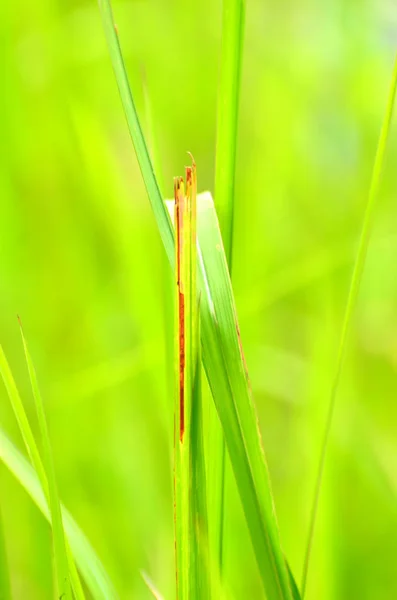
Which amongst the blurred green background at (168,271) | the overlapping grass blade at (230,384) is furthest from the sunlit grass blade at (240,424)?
the blurred green background at (168,271)

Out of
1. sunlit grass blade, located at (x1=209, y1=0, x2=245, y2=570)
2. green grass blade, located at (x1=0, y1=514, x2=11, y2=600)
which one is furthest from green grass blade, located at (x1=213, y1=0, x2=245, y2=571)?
green grass blade, located at (x1=0, y1=514, x2=11, y2=600)

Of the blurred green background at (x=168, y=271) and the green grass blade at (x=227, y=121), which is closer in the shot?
the green grass blade at (x=227, y=121)

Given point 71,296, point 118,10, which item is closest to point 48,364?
point 71,296

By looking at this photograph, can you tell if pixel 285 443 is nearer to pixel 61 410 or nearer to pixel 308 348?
pixel 308 348

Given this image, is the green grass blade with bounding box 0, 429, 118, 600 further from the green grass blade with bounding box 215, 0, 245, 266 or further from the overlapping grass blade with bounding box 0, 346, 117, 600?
the green grass blade with bounding box 215, 0, 245, 266

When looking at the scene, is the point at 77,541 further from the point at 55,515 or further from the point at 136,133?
the point at 136,133

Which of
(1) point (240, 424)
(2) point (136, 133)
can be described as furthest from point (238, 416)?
(2) point (136, 133)

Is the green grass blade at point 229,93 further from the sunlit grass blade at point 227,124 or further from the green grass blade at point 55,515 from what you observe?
the green grass blade at point 55,515
